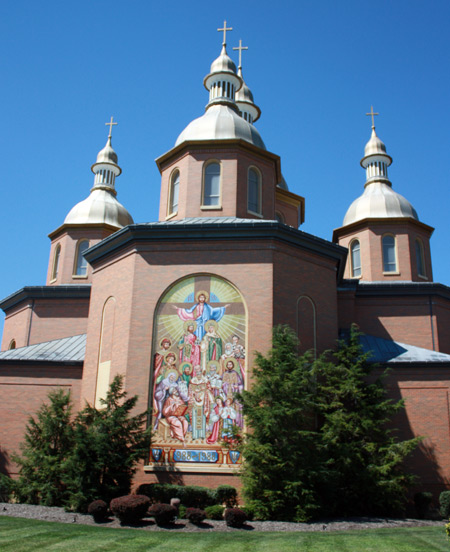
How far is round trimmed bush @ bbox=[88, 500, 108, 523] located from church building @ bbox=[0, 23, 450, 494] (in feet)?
10.3

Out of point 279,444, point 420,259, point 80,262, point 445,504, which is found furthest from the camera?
point 80,262

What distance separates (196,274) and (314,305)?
14.7ft

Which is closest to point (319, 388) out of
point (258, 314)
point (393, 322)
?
point (258, 314)

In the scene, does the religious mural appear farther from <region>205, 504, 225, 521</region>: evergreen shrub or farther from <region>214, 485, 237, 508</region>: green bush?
<region>205, 504, 225, 521</region>: evergreen shrub

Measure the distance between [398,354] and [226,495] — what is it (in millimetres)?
9587

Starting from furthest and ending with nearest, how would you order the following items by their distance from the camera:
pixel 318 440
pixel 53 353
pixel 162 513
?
pixel 53 353, pixel 318 440, pixel 162 513

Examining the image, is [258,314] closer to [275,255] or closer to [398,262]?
[275,255]

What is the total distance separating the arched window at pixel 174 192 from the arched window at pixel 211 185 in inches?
54.4

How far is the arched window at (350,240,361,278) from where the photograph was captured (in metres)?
32.4

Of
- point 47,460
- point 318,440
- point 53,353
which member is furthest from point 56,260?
point 318,440

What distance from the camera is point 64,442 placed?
18391 millimetres

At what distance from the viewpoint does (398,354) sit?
75.4 ft

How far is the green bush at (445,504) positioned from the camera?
18438 millimetres

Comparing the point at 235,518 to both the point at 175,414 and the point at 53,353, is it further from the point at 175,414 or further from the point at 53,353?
the point at 53,353
